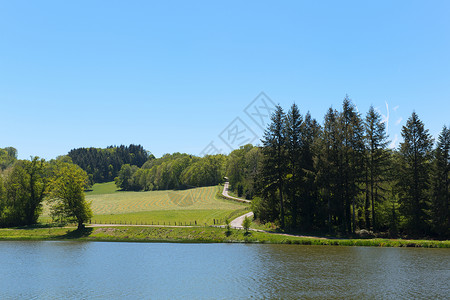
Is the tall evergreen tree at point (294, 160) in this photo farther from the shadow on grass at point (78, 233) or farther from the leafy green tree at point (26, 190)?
the leafy green tree at point (26, 190)

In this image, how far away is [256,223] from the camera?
59.8m

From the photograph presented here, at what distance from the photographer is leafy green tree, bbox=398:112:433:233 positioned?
152 ft

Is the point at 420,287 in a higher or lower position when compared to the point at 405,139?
lower

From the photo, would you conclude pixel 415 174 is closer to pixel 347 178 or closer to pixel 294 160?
pixel 347 178

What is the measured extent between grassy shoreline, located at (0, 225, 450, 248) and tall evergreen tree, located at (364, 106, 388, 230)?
24.4 feet

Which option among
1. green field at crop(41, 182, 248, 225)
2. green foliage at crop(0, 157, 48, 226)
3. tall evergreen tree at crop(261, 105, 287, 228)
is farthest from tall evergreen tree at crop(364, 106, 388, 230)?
green foliage at crop(0, 157, 48, 226)

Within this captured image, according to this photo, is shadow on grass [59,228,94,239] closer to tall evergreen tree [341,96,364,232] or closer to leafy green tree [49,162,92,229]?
leafy green tree [49,162,92,229]

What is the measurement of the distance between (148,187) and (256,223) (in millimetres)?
119706

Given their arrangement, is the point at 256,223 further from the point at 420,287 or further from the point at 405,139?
the point at 420,287

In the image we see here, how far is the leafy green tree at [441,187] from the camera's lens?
4400cm

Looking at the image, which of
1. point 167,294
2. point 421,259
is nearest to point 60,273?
point 167,294

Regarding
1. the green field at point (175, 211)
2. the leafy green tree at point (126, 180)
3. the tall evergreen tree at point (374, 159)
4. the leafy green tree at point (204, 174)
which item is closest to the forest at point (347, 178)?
the tall evergreen tree at point (374, 159)

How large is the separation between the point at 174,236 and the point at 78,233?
17959 mm

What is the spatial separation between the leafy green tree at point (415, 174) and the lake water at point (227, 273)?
31.7 feet
